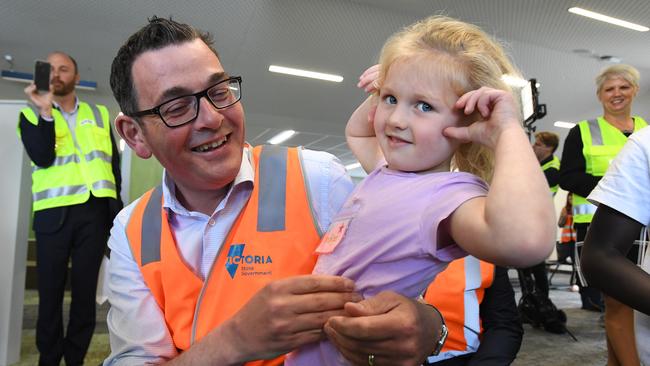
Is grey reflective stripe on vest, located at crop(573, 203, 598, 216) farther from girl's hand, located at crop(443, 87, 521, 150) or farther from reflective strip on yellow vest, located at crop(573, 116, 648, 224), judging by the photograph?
girl's hand, located at crop(443, 87, 521, 150)

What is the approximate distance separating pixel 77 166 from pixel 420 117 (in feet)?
7.36

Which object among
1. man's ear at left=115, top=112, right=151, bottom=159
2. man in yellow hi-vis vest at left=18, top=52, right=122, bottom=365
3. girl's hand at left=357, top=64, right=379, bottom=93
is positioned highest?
girl's hand at left=357, top=64, right=379, bottom=93

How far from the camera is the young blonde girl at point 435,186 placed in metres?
0.65

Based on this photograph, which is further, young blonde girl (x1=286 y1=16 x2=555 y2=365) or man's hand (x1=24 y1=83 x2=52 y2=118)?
man's hand (x1=24 y1=83 x2=52 y2=118)

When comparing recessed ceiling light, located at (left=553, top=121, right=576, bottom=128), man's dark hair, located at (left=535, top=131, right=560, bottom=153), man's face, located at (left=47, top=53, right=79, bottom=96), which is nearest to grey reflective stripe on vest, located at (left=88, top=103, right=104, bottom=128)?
man's face, located at (left=47, top=53, right=79, bottom=96)

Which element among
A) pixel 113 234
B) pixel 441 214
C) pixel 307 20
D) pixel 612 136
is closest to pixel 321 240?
pixel 441 214

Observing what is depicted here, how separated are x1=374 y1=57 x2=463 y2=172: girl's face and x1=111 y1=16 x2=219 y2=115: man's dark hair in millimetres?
530

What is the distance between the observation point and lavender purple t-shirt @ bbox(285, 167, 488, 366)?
0.74m

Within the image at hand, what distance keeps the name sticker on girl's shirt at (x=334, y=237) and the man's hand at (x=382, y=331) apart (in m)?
0.13

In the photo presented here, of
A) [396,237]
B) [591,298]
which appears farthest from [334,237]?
[591,298]

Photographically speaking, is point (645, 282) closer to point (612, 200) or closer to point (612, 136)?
point (612, 200)

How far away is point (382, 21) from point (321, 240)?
6.40 metres

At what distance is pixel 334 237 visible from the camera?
90 cm

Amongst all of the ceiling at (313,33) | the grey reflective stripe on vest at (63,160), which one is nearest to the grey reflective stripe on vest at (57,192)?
the grey reflective stripe on vest at (63,160)
